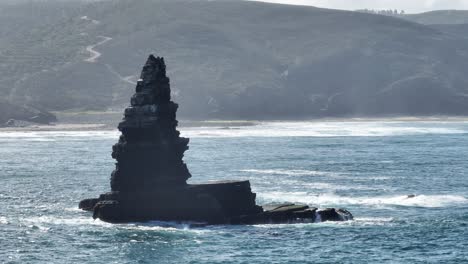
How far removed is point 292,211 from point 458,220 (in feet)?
40.8

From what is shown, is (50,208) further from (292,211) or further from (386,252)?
(386,252)

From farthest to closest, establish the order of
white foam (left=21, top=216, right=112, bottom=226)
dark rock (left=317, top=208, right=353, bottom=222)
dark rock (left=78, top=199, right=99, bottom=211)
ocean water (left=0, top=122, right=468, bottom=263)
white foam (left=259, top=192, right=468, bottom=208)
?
white foam (left=259, top=192, right=468, bottom=208)
dark rock (left=78, top=199, right=99, bottom=211)
dark rock (left=317, top=208, right=353, bottom=222)
white foam (left=21, top=216, right=112, bottom=226)
ocean water (left=0, top=122, right=468, bottom=263)

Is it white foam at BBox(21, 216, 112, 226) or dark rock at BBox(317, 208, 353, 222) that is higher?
dark rock at BBox(317, 208, 353, 222)

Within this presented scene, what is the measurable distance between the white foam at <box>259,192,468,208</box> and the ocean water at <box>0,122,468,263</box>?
0.09 m

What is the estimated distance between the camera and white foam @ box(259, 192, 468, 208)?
9595 cm

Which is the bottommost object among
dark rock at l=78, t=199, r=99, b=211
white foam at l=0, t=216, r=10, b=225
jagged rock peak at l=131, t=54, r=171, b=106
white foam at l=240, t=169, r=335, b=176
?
white foam at l=0, t=216, r=10, b=225

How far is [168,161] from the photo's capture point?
277ft

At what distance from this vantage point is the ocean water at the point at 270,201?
71.8m

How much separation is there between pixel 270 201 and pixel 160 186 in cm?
1540

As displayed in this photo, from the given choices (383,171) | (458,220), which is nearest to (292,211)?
(458,220)

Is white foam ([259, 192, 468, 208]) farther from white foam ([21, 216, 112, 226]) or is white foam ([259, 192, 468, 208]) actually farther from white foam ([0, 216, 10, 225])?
white foam ([0, 216, 10, 225])

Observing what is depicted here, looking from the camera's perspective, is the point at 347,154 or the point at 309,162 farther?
the point at 347,154

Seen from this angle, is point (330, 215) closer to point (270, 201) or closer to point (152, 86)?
point (270, 201)

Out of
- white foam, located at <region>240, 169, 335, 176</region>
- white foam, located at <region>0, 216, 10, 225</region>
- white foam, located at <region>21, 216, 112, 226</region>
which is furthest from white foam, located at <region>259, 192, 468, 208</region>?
white foam, located at <region>0, 216, 10, 225</region>
